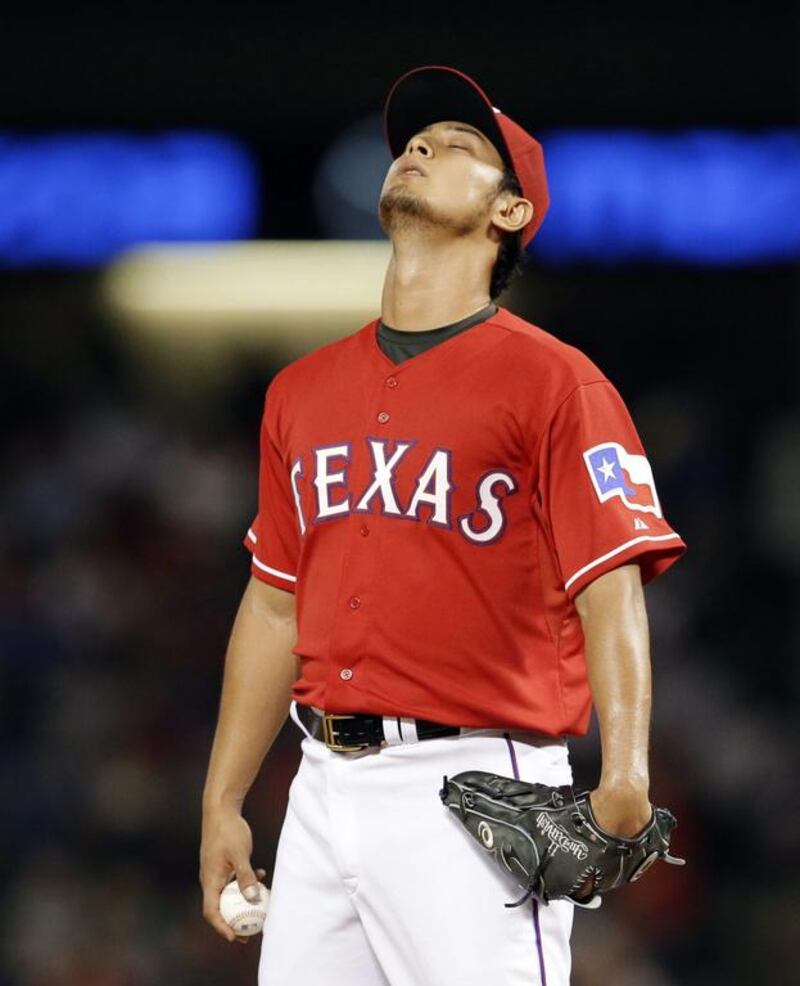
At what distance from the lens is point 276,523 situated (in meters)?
2.54

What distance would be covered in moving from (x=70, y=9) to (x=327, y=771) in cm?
505

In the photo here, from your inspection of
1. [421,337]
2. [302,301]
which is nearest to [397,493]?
[421,337]

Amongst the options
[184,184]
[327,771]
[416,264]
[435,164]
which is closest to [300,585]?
[327,771]

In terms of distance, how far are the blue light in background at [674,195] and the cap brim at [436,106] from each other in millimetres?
4056

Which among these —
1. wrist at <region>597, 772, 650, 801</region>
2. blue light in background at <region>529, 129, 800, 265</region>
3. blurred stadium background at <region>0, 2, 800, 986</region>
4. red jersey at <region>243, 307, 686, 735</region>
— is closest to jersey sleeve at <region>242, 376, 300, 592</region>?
red jersey at <region>243, 307, 686, 735</region>

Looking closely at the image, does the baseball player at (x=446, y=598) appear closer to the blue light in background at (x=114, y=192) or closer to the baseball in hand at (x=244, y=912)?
the baseball in hand at (x=244, y=912)

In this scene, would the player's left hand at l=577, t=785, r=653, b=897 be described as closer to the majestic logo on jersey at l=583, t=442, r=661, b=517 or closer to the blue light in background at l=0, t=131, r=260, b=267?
the majestic logo on jersey at l=583, t=442, r=661, b=517

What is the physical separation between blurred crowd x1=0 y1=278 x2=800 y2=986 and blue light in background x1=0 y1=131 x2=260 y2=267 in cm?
45

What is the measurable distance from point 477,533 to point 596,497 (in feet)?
0.62

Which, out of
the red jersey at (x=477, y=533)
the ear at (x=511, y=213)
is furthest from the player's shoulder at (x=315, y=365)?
the ear at (x=511, y=213)

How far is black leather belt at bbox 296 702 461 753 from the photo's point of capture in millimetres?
2211

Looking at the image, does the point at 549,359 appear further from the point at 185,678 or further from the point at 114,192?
the point at 114,192

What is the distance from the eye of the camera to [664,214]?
674cm

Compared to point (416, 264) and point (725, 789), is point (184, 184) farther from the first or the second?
point (416, 264)
